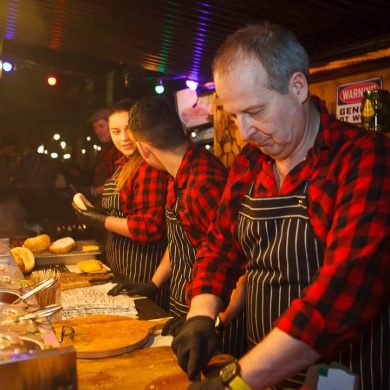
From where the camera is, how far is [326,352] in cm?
133

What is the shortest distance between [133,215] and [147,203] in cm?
17

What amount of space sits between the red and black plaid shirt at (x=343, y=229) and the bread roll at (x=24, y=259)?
6.36ft

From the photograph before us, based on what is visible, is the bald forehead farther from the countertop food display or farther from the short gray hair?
the countertop food display

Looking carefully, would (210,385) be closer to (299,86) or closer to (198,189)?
(299,86)

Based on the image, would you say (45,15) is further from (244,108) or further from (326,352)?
(326,352)

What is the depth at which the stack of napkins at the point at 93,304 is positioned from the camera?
236 centimetres

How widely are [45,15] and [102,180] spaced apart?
2870 millimetres

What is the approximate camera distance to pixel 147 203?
11.3 ft

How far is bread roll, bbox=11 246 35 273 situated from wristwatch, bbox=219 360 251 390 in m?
2.11

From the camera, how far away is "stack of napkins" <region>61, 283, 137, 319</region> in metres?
2.36

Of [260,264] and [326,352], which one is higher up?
[260,264]

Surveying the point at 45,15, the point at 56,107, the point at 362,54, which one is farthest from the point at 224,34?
the point at 56,107

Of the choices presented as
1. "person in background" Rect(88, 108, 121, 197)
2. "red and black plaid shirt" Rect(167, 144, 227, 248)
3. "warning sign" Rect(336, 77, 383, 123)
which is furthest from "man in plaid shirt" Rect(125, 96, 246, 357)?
"person in background" Rect(88, 108, 121, 197)

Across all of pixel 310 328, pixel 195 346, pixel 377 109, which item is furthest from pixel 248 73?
pixel 377 109
